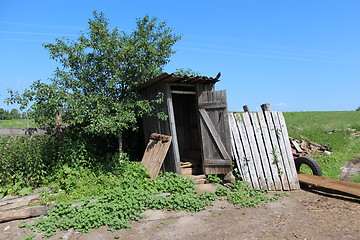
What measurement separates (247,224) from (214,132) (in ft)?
10.5

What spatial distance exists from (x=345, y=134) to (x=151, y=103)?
11.5m

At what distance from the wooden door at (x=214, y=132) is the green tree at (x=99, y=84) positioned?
1.75 m

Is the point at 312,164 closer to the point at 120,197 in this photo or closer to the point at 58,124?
the point at 120,197

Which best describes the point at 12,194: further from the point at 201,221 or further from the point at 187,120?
the point at 187,120

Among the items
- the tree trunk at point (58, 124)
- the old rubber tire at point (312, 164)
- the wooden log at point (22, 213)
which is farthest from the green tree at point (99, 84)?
the old rubber tire at point (312, 164)

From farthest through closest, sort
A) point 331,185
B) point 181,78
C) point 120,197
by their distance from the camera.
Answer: point 181,78
point 331,185
point 120,197

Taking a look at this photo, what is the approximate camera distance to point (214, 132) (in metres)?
7.33

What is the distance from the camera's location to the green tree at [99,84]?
6.91 m

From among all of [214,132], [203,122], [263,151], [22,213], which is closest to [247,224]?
[263,151]

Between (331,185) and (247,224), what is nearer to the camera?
(247,224)

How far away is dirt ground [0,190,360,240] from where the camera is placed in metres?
4.15

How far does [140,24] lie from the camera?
924cm

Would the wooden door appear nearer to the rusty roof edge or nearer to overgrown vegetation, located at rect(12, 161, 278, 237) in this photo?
the rusty roof edge

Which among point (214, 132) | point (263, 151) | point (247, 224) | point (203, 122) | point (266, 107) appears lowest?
point (247, 224)
